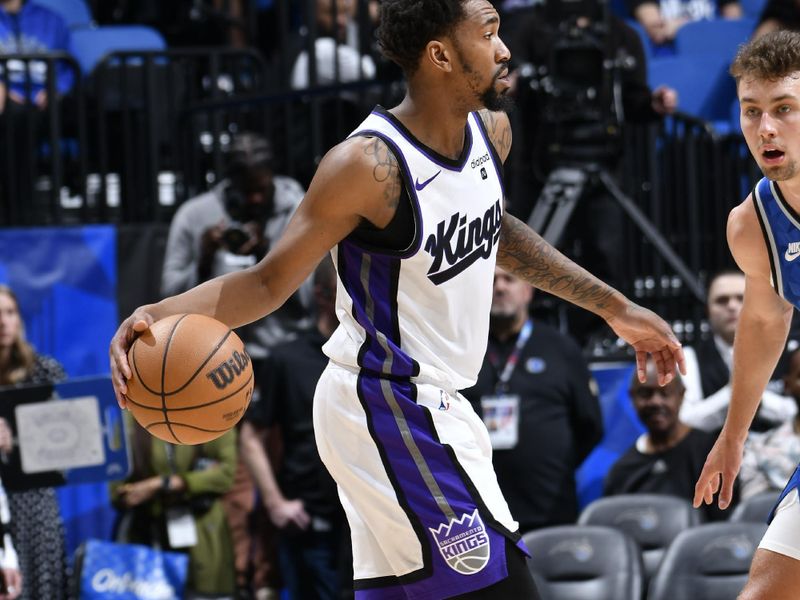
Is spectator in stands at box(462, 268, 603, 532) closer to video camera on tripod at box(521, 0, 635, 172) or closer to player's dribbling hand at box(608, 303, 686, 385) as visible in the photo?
video camera on tripod at box(521, 0, 635, 172)

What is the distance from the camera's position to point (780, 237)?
430 centimetres

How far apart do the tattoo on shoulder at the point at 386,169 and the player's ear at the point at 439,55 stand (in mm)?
301

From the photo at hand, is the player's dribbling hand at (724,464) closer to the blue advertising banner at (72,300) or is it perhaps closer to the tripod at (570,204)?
the tripod at (570,204)

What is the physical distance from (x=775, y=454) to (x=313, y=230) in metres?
3.74

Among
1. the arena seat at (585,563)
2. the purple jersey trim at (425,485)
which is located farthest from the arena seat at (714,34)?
the purple jersey trim at (425,485)

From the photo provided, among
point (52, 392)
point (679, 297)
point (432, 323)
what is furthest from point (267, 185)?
point (432, 323)

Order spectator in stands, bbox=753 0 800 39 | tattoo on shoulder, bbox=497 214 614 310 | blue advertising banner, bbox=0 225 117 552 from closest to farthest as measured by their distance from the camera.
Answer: tattoo on shoulder, bbox=497 214 614 310 < blue advertising banner, bbox=0 225 117 552 < spectator in stands, bbox=753 0 800 39

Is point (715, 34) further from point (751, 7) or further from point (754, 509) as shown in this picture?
point (754, 509)

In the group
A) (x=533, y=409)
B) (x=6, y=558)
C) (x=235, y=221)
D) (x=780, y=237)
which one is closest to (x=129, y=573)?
(x=6, y=558)

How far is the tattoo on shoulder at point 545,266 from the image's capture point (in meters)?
4.55

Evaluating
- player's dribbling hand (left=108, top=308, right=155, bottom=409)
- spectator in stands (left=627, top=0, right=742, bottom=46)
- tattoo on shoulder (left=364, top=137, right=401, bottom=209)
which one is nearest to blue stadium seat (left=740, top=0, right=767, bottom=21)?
spectator in stands (left=627, top=0, right=742, bottom=46)

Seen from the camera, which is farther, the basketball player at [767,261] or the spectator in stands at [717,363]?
the spectator in stands at [717,363]

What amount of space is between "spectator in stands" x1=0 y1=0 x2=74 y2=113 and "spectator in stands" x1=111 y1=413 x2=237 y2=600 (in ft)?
8.57

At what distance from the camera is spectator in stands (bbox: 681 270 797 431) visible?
7.44 metres
